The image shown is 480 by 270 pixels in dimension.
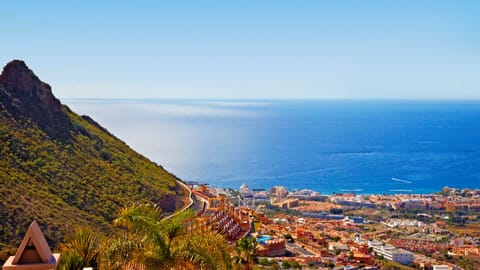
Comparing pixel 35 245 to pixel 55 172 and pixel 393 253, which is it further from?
pixel 393 253

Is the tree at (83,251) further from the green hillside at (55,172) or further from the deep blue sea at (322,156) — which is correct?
the deep blue sea at (322,156)

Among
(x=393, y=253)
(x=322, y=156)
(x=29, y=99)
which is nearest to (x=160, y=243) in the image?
(x=29, y=99)

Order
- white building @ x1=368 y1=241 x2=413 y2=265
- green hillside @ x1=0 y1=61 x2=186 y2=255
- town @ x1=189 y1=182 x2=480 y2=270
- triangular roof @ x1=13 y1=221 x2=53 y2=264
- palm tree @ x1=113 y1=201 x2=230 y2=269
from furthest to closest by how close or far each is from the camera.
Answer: white building @ x1=368 y1=241 x2=413 y2=265 < town @ x1=189 y1=182 x2=480 y2=270 < green hillside @ x1=0 y1=61 x2=186 y2=255 < palm tree @ x1=113 y1=201 x2=230 y2=269 < triangular roof @ x1=13 y1=221 x2=53 y2=264

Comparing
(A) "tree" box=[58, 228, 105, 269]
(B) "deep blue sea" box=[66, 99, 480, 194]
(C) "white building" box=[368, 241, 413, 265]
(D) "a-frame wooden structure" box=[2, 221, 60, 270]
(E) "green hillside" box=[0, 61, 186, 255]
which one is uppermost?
(D) "a-frame wooden structure" box=[2, 221, 60, 270]

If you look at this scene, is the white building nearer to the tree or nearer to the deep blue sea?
the deep blue sea

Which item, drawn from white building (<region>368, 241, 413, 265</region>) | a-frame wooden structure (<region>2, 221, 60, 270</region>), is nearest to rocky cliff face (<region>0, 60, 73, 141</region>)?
white building (<region>368, 241, 413, 265</region>)

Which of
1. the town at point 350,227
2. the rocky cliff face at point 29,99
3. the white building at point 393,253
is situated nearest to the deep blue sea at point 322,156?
the town at point 350,227
